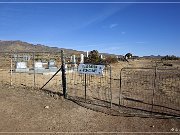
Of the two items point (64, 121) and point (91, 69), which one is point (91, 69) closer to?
point (91, 69)

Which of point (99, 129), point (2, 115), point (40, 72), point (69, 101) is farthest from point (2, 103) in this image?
point (40, 72)

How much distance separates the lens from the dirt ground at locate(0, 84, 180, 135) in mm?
9023

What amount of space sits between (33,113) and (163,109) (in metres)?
5.17

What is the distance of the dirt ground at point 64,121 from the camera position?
9023mm

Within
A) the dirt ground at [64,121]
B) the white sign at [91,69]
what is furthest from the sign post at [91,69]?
the dirt ground at [64,121]

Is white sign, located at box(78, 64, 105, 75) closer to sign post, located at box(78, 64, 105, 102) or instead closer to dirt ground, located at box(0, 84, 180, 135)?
sign post, located at box(78, 64, 105, 102)

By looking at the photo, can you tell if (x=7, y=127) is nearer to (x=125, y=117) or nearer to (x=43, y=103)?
(x=43, y=103)

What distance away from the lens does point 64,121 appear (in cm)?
991

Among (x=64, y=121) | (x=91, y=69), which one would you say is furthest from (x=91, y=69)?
(x=64, y=121)

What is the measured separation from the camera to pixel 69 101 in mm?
12586

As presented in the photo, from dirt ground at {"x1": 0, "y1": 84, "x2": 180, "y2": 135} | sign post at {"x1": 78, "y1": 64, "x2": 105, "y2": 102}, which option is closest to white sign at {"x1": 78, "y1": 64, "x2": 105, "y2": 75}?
sign post at {"x1": 78, "y1": 64, "x2": 105, "y2": 102}

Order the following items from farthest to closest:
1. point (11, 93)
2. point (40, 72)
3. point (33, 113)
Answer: point (40, 72) < point (11, 93) < point (33, 113)

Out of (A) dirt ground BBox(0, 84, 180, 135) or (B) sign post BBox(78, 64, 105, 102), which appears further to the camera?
(B) sign post BBox(78, 64, 105, 102)

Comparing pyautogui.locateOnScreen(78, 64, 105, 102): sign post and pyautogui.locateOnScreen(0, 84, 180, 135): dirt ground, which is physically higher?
pyautogui.locateOnScreen(78, 64, 105, 102): sign post
